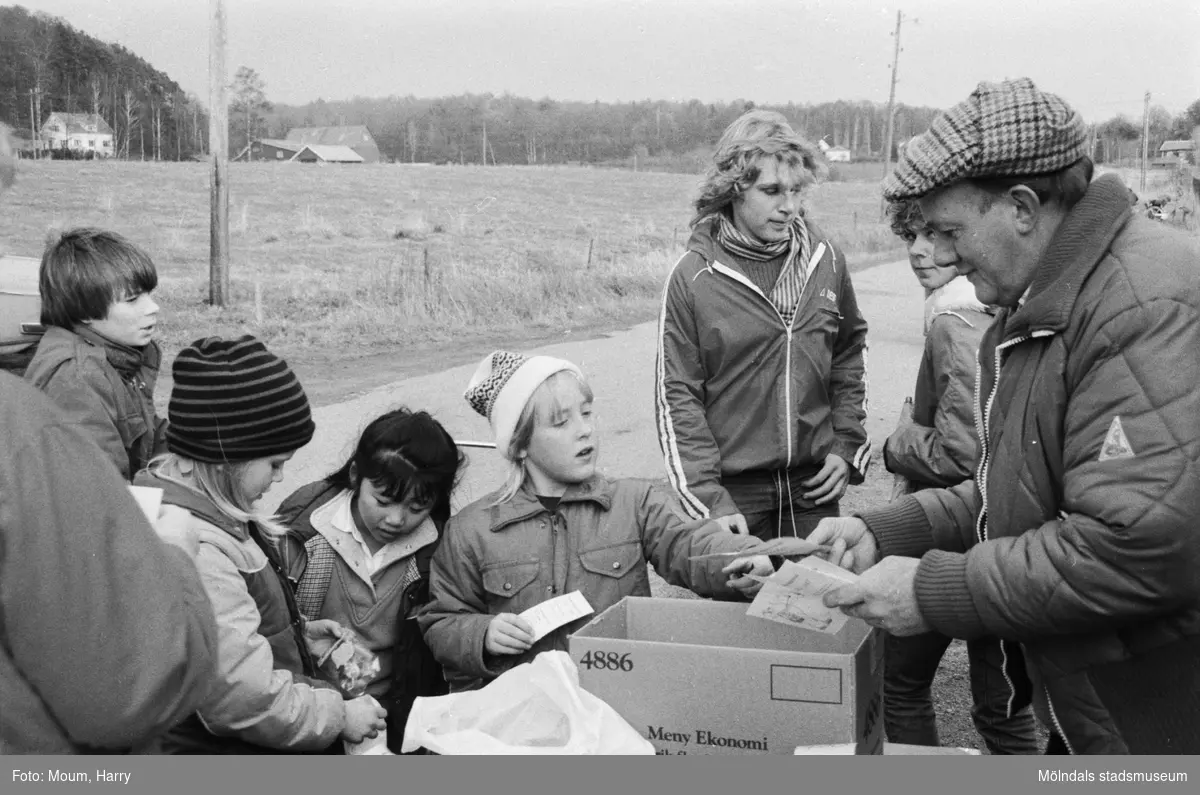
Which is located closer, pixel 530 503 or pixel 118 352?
pixel 530 503

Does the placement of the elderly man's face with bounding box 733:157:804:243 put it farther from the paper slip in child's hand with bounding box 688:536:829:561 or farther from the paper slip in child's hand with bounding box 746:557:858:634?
the paper slip in child's hand with bounding box 746:557:858:634

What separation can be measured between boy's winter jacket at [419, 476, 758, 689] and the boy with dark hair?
1.25 m

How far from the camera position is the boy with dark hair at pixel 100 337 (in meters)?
3.47

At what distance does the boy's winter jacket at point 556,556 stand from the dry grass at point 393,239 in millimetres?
1388

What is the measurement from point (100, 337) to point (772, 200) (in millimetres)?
2257

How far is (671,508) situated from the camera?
311cm

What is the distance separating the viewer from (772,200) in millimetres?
3512

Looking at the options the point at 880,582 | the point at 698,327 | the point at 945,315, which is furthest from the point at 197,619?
the point at 945,315

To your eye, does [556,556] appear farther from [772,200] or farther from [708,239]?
[772,200]

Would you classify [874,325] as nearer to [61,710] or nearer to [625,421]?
[625,421]

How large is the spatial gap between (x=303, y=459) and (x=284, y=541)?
470 centimetres

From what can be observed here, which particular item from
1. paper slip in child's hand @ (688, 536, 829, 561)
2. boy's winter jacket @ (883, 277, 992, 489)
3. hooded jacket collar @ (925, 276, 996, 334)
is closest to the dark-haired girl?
paper slip in child's hand @ (688, 536, 829, 561)

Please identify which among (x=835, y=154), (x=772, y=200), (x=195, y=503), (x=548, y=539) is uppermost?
(x=835, y=154)

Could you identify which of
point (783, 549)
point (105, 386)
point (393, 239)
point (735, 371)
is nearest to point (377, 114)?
point (105, 386)
